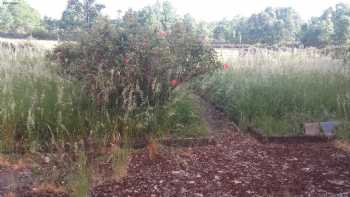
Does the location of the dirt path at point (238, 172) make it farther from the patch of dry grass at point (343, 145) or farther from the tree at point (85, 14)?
the tree at point (85, 14)

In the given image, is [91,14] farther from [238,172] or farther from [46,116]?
[238,172]

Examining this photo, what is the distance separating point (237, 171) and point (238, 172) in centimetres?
2

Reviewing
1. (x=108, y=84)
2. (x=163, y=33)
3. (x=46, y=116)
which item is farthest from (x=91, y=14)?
(x=46, y=116)

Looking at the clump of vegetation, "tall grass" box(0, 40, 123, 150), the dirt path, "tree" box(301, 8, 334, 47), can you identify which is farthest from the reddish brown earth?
"tree" box(301, 8, 334, 47)

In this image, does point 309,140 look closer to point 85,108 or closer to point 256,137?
point 256,137

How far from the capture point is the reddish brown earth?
2986 millimetres

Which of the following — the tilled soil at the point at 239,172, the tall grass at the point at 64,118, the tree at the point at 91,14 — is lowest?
the tilled soil at the point at 239,172

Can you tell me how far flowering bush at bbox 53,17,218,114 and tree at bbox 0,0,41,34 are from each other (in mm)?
39141

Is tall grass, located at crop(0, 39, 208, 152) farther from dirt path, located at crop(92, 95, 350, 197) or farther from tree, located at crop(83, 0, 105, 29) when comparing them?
tree, located at crop(83, 0, 105, 29)

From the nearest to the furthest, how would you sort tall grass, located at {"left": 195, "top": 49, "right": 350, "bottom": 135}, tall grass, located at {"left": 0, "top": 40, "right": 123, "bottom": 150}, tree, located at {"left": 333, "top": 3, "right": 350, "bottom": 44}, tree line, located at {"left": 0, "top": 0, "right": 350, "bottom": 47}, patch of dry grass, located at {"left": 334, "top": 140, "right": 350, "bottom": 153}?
tall grass, located at {"left": 0, "top": 40, "right": 123, "bottom": 150}, patch of dry grass, located at {"left": 334, "top": 140, "right": 350, "bottom": 153}, tall grass, located at {"left": 195, "top": 49, "right": 350, "bottom": 135}, tree, located at {"left": 333, "top": 3, "right": 350, "bottom": 44}, tree line, located at {"left": 0, "top": 0, "right": 350, "bottom": 47}

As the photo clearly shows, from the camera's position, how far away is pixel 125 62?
4.32 metres

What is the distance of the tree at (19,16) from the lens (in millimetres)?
42450

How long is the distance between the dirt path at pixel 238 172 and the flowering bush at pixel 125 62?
2.72ft

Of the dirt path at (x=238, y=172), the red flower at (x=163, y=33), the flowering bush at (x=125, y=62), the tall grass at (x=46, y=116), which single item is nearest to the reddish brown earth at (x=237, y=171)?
the dirt path at (x=238, y=172)
